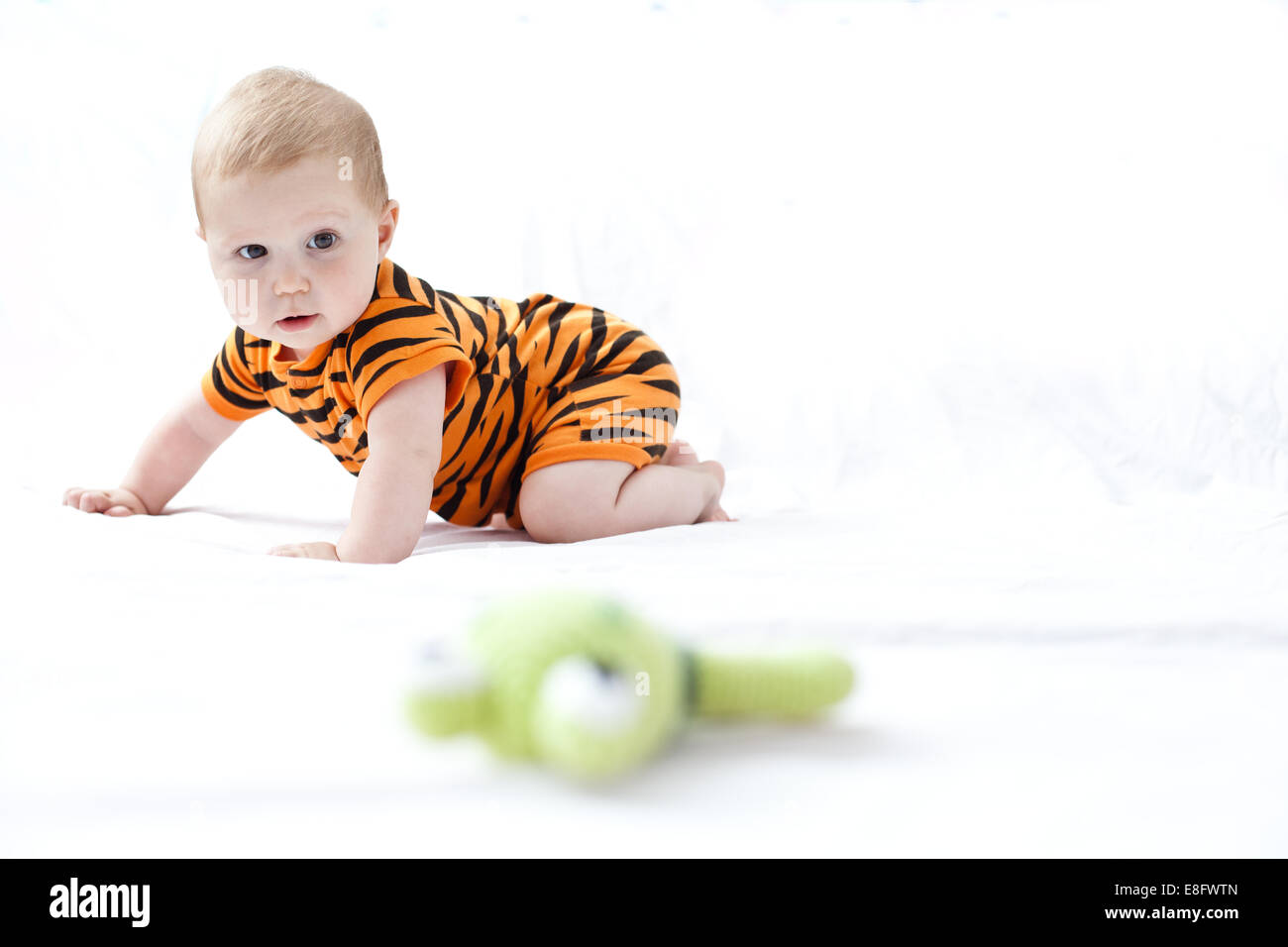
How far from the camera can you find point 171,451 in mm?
1351

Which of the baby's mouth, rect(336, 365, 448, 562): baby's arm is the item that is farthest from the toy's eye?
the baby's mouth

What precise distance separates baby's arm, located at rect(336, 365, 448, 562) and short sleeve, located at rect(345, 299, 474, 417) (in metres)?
0.01

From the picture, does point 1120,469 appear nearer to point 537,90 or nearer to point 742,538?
point 742,538

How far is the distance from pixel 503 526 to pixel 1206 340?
1.22 metres

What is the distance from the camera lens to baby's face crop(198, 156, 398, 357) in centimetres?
99

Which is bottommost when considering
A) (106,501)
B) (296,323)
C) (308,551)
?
(308,551)

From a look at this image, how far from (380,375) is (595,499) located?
285 mm

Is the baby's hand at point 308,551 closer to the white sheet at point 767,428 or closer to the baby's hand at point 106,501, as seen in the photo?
the white sheet at point 767,428

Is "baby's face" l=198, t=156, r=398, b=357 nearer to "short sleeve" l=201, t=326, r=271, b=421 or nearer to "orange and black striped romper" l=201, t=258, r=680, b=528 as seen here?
"orange and black striped romper" l=201, t=258, r=680, b=528

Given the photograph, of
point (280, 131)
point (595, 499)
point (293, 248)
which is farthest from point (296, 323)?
point (595, 499)

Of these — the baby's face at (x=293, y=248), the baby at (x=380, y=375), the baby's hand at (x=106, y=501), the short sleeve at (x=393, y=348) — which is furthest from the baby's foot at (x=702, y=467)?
the baby's hand at (x=106, y=501)

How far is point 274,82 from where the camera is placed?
3.43ft

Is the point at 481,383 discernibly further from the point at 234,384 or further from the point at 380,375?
the point at 234,384
